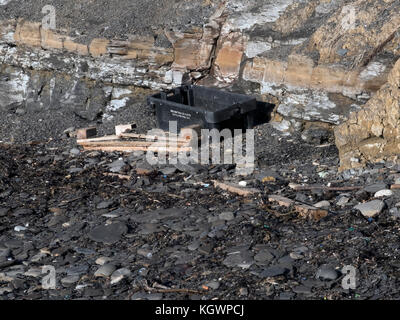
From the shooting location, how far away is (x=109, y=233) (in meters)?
5.98

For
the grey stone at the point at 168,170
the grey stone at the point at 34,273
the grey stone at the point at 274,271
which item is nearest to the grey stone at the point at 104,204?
the grey stone at the point at 168,170

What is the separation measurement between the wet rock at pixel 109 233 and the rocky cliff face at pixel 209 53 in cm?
244

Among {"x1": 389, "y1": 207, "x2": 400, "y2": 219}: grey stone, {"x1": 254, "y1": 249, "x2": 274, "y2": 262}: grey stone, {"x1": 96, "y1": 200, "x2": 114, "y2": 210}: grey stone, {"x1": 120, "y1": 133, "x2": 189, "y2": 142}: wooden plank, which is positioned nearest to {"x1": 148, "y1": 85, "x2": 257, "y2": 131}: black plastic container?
{"x1": 120, "y1": 133, "x2": 189, "y2": 142}: wooden plank

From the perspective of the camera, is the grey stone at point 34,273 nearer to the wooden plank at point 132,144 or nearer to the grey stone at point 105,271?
the grey stone at point 105,271

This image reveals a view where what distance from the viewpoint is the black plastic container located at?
7949 millimetres

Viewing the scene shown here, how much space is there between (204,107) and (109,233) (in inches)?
128

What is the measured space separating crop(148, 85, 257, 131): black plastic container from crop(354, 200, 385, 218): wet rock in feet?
8.08

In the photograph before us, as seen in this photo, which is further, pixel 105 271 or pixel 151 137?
pixel 151 137

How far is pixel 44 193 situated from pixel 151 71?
3.17 m

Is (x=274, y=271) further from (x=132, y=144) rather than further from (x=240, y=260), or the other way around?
(x=132, y=144)

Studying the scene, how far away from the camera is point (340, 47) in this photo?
784 cm

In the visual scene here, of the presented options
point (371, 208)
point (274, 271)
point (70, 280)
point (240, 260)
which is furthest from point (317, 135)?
point (70, 280)

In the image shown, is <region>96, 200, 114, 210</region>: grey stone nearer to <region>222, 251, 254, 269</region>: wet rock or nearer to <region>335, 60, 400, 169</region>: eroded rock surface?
<region>222, 251, 254, 269</region>: wet rock
